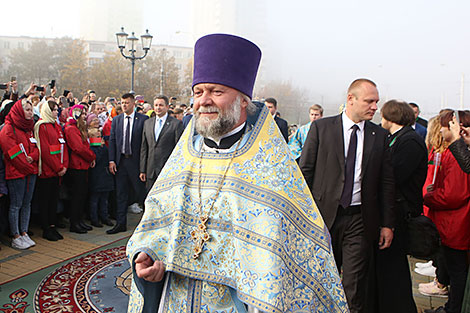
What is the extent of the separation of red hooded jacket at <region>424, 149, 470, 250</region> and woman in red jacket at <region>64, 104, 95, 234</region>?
16.8ft

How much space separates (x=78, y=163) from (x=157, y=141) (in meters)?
1.33

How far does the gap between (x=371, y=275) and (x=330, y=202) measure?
0.78 metres

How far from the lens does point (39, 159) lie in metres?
6.12

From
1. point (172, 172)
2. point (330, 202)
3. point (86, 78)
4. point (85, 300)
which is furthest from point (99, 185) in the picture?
point (86, 78)

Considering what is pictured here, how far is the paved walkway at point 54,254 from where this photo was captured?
15.8 ft

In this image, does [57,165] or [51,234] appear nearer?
[57,165]

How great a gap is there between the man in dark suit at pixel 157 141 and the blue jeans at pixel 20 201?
66.1 inches

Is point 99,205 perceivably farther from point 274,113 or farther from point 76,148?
point 274,113

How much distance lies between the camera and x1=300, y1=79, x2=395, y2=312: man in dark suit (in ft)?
11.6

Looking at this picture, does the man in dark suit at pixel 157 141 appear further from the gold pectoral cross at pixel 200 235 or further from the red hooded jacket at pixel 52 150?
the gold pectoral cross at pixel 200 235

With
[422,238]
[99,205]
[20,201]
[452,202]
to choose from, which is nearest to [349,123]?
[422,238]

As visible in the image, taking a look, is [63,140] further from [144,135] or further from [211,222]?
[211,222]

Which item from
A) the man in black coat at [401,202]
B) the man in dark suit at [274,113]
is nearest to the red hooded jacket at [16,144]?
the man in dark suit at [274,113]

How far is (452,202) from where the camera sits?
4.08 metres
